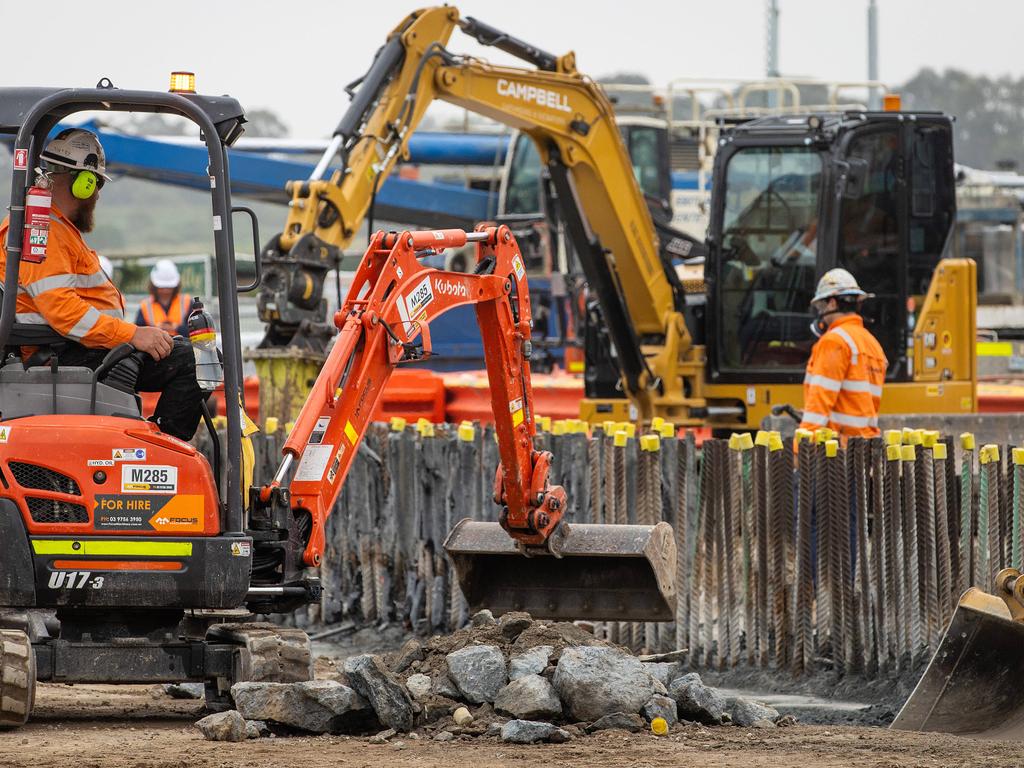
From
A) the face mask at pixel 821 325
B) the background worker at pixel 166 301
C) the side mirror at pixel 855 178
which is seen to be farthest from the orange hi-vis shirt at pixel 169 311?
the face mask at pixel 821 325

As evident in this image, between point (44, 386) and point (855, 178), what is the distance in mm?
9176

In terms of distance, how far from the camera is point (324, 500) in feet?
27.1

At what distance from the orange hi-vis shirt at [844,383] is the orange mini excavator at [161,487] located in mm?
3915

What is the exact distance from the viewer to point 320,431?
8.23 m

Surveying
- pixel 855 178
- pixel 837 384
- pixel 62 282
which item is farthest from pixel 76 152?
pixel 855 178

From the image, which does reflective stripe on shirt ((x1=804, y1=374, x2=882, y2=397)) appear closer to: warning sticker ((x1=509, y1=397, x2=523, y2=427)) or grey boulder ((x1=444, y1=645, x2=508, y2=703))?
warning sticker ((x1=509, y1=397, x2=523, y2=427))

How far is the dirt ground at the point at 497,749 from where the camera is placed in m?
7.25

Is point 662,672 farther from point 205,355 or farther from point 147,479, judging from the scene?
point 205,355

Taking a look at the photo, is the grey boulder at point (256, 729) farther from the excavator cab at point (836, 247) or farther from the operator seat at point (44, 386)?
the excavator cab at point (836, 247)

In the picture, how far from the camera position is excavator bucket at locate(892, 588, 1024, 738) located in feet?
27.6

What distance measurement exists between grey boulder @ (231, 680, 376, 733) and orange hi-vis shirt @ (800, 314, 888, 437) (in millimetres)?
4953

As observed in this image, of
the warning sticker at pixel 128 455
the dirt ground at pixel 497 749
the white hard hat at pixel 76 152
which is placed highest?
the white hard hat at pixel 76 152

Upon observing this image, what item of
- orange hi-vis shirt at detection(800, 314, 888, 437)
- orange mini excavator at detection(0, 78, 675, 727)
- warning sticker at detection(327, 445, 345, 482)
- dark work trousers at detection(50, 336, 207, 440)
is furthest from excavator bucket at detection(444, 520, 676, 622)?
orange hi-vis shirt at detection(800, 314, 888, 437)

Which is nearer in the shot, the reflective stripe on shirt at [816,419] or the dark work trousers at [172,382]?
the dark work trousers at [172,382]
